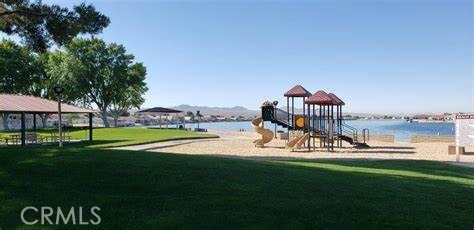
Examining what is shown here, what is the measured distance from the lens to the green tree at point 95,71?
55875 mm

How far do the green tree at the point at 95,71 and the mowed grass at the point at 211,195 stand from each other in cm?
4997

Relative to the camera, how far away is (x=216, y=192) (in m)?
6.50

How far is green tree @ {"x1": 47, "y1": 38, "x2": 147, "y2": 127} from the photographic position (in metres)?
55.9

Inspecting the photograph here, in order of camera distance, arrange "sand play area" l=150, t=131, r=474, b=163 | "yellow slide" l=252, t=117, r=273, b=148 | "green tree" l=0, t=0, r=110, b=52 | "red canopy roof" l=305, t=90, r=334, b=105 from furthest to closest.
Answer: "yellow slide" l=252, t=117, r=273, b=148 < "red canopy roof" l=305, t=90, r=334, b=105 < "sand play area" l=150, t=131, r=474, b=163 < "green tree" l=0, t=0, r=110, b=52

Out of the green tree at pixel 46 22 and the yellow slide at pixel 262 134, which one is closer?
the green tree at pixel 46 22

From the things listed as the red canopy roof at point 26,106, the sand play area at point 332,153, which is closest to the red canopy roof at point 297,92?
the sand play area at point 332,153

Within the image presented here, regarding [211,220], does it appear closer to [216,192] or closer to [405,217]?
[216,192]

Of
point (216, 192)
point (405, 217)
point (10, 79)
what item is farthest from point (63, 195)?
point (10, 79)

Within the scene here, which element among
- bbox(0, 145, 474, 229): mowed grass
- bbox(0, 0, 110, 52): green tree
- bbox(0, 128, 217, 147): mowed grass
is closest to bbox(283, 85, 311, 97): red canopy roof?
bbox(0, 128, 217, 147): mowed grass

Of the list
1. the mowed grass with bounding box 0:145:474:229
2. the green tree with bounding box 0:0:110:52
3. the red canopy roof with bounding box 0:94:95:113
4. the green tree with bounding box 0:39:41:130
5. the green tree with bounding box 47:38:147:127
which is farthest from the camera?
the green tree with bounding box 47:38:147:127

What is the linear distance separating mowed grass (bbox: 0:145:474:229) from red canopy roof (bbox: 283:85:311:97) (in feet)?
65.0

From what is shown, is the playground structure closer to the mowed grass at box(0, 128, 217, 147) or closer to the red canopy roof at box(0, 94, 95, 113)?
the mowed grass at box(0, 128, 217, 147)

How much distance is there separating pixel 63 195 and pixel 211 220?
2.19 metres

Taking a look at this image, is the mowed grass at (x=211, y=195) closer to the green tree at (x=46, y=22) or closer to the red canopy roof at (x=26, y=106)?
the green tree at (x=46, y=22)
